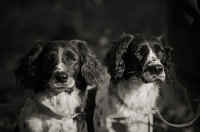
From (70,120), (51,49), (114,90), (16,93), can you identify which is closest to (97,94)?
(114,90)

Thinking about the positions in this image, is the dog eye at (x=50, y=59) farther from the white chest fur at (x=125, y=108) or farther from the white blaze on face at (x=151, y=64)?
the white blaze on face at (x=151, y=64)

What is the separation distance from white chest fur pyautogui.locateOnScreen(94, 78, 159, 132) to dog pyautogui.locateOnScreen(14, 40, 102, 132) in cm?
24

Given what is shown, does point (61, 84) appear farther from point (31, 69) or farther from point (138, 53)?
point (138, 53)

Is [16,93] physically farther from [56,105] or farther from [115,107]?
[115,107]

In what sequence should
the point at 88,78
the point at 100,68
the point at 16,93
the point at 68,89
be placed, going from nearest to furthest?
the point at 68,89, the point at 88,78, the point at 100,68, the point at 16,93

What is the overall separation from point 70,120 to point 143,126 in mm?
866

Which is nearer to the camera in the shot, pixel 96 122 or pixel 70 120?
pixel 70 120

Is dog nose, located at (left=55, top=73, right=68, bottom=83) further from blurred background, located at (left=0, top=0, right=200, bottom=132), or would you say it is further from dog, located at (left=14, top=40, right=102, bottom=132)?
blurred background, located at (left=0, top=0, right=200, bottom=132)

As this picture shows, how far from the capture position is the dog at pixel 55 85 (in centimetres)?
273

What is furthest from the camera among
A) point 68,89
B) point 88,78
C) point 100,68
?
point 100,68

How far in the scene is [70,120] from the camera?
9.39ft

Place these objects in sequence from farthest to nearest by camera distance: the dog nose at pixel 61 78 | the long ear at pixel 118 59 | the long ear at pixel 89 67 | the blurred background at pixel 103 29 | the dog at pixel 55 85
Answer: the blurred background at pixel 103 29
the long ear at pixel 118 59
the long ear at pixel 89 67
the dog at pixel 55 85
the dog nose at pixel 61 78

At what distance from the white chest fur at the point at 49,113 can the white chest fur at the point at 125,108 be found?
0.38 m

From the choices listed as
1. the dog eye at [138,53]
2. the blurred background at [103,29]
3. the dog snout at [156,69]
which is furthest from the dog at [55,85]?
the blurred background at [103,29]
